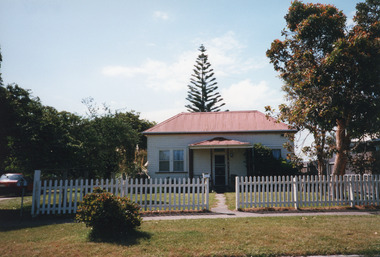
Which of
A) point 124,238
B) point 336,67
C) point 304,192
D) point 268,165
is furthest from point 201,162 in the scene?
point 124,238

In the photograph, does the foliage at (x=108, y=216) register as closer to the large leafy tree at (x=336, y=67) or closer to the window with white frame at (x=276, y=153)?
the large leafy tree at (x=336, y=67)

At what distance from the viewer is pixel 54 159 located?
11398 millimetres

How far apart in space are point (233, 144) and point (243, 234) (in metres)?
12.1

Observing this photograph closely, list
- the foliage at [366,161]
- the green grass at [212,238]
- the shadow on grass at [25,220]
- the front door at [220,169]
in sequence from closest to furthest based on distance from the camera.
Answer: the green grass at [212,238] < the shadow on grass at [25,220] < the foliage at [366,161] < the front door at [220,169]

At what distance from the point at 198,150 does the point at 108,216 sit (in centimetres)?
1418

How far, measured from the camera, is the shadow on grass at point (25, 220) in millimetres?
7891

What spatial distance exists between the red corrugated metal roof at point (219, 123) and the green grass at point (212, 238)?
12.5 m

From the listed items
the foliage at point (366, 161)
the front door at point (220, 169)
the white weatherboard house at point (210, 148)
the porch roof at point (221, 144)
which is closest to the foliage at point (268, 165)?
the white weatherboard house at point (210, 148)

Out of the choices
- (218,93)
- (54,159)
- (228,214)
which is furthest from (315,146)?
(218,93)

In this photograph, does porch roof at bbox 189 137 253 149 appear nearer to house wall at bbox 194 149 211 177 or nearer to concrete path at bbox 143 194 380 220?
house wall at bbox 194 149 211 177

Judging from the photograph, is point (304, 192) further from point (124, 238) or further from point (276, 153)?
point (276, 153)

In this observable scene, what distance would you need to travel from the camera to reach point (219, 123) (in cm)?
2172

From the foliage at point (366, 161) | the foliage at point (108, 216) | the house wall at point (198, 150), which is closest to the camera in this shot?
the foliage at point (108, 216)

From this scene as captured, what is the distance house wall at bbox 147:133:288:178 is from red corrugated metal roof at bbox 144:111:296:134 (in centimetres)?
40
